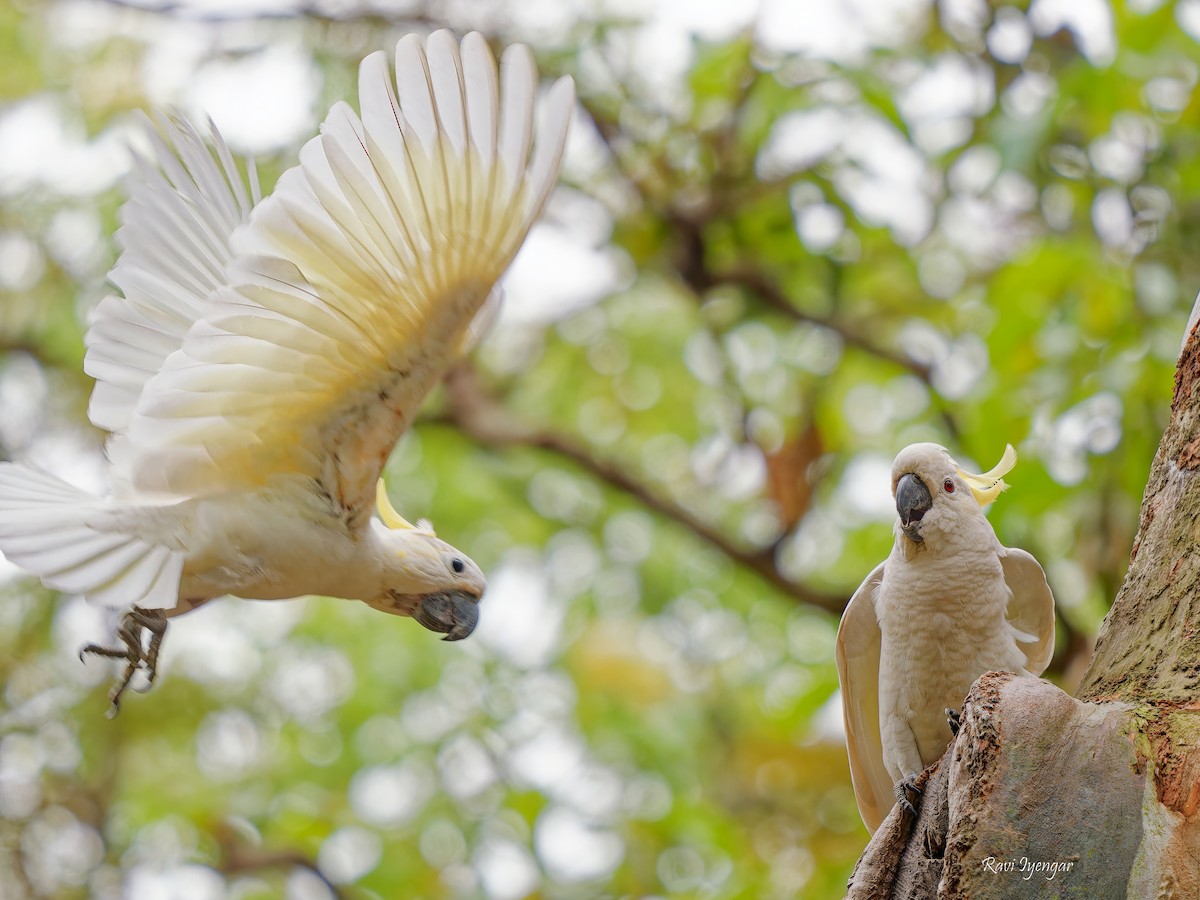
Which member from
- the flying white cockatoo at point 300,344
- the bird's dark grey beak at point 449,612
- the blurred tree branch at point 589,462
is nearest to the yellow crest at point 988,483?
the flying white cockatoo at point 300,344

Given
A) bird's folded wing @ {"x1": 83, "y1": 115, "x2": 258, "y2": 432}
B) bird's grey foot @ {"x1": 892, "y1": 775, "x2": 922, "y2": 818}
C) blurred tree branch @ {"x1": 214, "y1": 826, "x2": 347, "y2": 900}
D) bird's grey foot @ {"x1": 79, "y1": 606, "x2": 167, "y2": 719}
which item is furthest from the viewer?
blurred tree branch @ {"x1": 214, "y1": 826, "x2": 347, "y2": 900}

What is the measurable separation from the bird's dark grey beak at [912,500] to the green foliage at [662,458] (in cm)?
98

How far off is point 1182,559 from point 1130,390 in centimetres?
123

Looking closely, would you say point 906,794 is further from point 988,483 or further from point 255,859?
point 255,859

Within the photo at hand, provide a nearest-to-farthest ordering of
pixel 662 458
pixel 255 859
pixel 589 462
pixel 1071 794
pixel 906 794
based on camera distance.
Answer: pixel 1071 794 → pixel 906 794 → pixel 589 462 → pixel 255 859 → pixel 662 458

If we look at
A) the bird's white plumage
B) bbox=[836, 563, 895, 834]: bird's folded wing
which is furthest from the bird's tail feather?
bbox=[836, 563, 895, 834]: bird's folded wing

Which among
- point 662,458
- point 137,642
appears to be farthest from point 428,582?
point 662,458

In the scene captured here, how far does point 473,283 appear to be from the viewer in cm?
173

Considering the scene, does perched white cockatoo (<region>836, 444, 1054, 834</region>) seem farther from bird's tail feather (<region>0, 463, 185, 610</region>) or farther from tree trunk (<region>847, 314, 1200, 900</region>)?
bird's tail feather (<region>0, 463, 185, 610</region>)

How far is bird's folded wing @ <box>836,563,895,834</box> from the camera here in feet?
5.91

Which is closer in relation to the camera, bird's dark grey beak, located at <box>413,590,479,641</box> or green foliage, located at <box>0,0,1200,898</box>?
bird's dark grey beak, located at <box>413,590,479,641</box>

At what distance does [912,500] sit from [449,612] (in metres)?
0.83

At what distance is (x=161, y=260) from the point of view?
2053mm

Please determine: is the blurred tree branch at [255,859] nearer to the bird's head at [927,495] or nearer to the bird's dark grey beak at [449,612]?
the bird's dark grey beak at [449,612]
